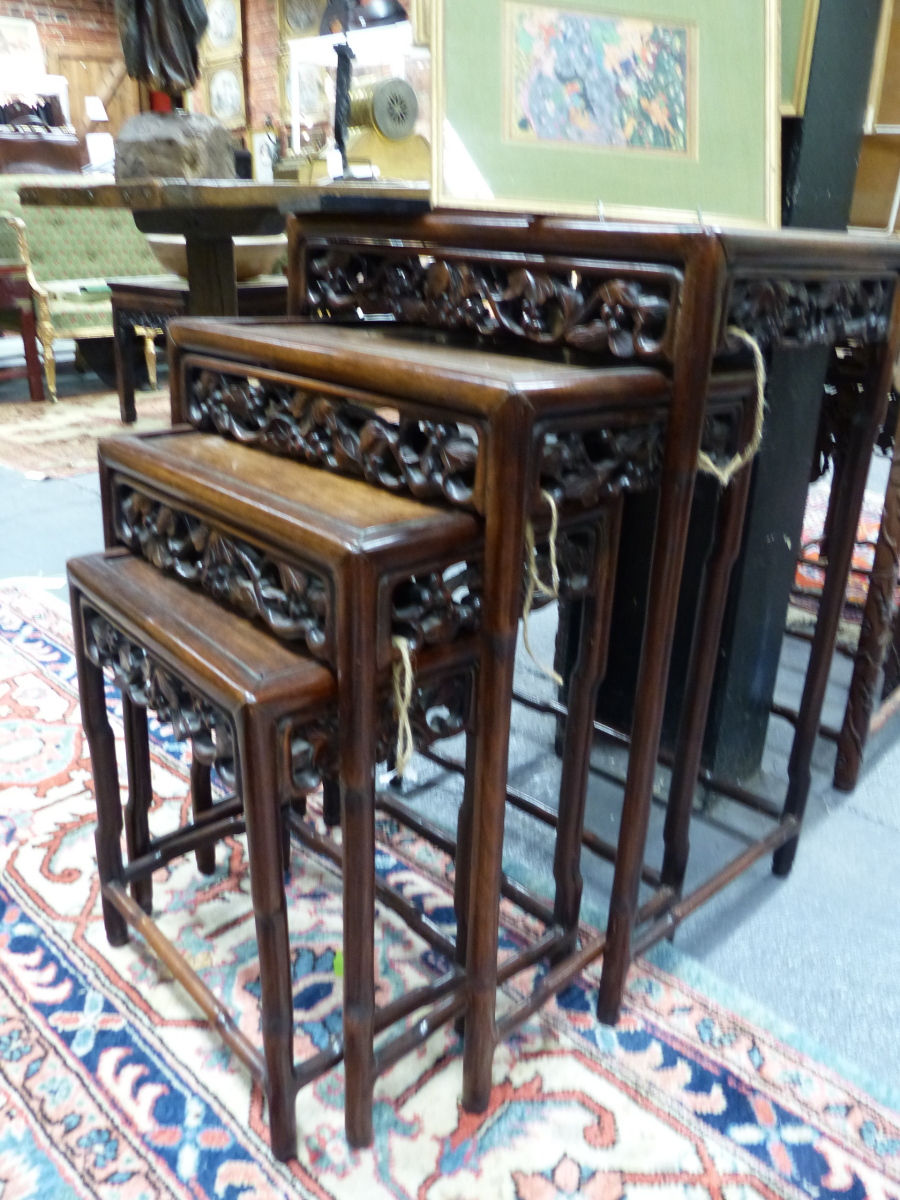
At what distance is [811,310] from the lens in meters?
0.90

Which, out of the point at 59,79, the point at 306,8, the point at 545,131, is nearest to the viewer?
the point at 545,131

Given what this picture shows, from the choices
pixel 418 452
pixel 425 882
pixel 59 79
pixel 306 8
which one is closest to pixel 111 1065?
pixel 425 882

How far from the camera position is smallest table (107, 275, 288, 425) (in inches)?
113

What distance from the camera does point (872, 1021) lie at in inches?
41.3

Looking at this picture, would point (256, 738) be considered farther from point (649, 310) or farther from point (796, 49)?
point (796, 49)

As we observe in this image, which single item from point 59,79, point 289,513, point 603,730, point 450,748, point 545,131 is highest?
point 59,79

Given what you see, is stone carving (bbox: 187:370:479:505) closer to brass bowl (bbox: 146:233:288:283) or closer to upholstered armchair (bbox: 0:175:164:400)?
brass bowl (bbox: 146:233:288:283)

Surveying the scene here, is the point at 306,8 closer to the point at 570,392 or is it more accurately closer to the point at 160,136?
the point at 160,136

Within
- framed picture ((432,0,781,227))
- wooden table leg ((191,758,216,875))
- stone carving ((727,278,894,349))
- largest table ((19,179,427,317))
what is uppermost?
framed picture ((432,0,781,227))

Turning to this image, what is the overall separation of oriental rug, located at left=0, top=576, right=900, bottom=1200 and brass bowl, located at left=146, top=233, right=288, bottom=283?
180 cm

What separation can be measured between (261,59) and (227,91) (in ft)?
1.49

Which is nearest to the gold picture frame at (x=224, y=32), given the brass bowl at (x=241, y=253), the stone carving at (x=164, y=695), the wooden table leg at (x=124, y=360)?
the wooden table leg at (x=124, y=360)

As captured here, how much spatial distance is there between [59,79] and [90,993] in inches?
329

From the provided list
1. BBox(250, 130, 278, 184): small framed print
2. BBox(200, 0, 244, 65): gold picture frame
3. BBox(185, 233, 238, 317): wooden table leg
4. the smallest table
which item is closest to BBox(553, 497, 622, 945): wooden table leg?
BBox(185, 233, 238, 317): wooden table leg
